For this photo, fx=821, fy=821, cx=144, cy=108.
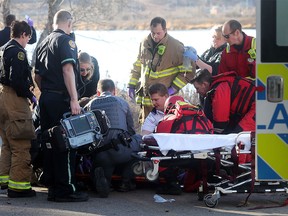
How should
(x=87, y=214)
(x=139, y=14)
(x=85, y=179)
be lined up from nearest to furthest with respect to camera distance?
(x=87, y=214) → (x=85, y=179) → (x=139, y=14)

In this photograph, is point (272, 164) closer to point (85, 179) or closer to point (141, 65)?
point (85, 179)

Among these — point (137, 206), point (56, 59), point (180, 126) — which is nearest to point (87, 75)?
point (56, 59)

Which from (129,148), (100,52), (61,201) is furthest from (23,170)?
(100,52)

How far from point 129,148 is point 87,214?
1088mm

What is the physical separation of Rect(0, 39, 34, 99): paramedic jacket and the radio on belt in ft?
1.89

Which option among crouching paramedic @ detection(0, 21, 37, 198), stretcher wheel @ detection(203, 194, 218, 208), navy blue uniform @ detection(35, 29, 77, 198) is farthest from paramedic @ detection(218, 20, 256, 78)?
crouching paramedic @ detection(0, 21, 37, 198)

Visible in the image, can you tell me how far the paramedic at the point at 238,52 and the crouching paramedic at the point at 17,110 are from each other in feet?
7.30

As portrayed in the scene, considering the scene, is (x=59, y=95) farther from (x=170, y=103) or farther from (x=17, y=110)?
(x=170, y=103)

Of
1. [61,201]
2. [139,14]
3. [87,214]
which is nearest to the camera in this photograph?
[87,214]

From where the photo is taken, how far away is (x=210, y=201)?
7801 mm

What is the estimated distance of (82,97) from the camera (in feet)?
31.3

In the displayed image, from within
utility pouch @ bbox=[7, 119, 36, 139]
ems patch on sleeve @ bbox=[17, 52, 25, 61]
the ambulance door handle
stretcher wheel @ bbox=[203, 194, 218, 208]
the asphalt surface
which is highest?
ems patch on sleeve @ bbox=[17, 52, 25, 61]

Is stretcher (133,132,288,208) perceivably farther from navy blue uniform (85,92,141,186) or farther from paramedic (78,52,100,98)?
paramedic (78,52,100,98)

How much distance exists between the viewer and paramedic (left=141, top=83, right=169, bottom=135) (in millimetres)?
8812
